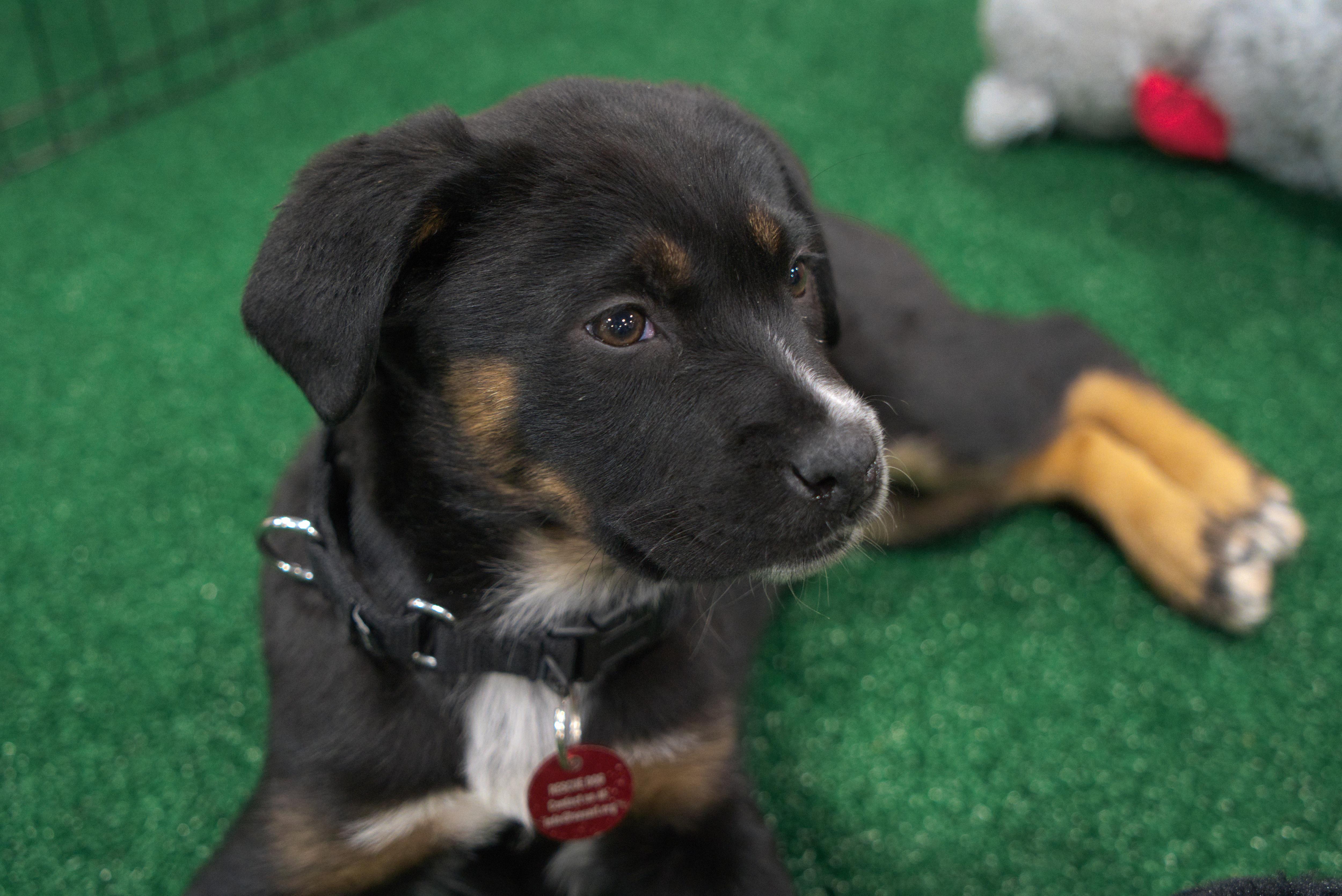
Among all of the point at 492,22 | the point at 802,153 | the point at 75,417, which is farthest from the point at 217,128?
the point at 802,153

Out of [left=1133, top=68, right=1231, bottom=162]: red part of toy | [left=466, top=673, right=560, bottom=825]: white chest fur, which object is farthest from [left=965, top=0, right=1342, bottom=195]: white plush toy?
[left=466, top=673, right=560, bottom=825]: white chest fur

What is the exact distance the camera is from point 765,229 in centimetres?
182

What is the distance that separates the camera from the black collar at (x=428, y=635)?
6.01ft

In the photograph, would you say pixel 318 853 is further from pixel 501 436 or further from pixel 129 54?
pixel 129 54

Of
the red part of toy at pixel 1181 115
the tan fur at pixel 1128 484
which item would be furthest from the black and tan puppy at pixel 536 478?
the red part of toy at pixel 1181 115

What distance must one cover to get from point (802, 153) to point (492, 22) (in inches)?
62.2

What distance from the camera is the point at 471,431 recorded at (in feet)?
5.90

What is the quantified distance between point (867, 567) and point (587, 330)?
1.39 m

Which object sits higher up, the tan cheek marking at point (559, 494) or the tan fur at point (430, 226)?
the tan fur at point (430, 226)

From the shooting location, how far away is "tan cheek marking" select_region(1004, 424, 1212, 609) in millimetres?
2699

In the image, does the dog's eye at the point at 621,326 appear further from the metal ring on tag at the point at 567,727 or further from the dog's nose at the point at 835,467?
the metal ring on tag at the point at 567,727

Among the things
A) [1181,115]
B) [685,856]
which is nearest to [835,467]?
[685,856]

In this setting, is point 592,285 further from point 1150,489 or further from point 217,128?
point 217,128

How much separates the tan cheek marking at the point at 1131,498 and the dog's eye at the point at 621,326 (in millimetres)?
1516
